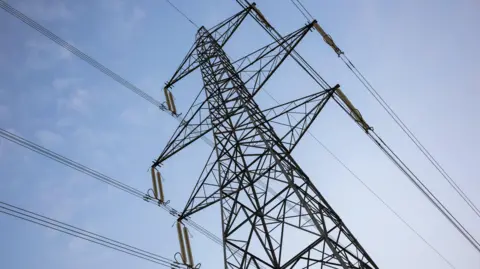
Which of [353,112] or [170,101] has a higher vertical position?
[170,101]

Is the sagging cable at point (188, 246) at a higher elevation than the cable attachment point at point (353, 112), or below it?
below

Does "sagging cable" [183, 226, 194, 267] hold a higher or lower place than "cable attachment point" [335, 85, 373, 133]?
lower

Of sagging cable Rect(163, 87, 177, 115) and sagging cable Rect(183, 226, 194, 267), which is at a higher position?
sagging cable Rect(163, 87, 177, 115)

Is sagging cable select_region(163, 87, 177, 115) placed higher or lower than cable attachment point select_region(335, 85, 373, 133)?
higher

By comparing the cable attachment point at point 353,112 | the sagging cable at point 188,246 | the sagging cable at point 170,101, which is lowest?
the sagging cable at point 188,246

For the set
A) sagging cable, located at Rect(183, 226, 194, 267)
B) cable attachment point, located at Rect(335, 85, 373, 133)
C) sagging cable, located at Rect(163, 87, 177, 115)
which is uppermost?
sagging cable, located at Rect(163, 87, 177, 115)

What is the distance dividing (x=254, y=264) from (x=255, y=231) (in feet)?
1.92

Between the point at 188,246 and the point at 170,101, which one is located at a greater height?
the point at 170,101

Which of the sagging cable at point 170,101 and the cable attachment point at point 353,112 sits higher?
the sagging cable at point 170,101

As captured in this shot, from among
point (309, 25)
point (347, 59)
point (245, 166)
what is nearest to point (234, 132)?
point (245, 166)

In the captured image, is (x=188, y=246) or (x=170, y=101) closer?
(x=188, y=246)

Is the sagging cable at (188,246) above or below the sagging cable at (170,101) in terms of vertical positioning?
below

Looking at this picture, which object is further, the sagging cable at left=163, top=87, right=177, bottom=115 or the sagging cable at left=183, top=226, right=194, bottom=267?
the sagging cable at left=163, top=87, right=177, bottom=115

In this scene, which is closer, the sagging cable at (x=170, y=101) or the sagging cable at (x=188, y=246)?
the sagging cable at (x=188, y=246)
